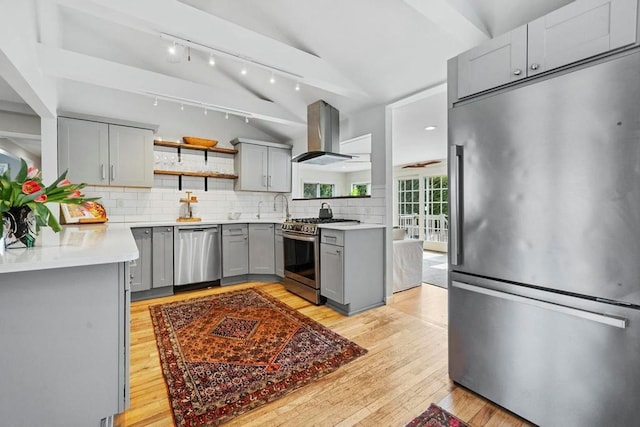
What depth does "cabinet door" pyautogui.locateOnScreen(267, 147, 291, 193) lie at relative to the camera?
479cm

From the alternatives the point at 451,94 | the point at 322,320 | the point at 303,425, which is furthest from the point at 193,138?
the point at 303,425

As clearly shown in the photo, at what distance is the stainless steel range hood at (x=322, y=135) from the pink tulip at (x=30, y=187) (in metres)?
2.66

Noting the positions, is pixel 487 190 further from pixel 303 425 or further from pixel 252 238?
pixel 252 238

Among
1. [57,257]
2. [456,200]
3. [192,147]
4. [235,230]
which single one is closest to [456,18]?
[456,200]

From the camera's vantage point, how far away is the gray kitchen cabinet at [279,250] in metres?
4.13

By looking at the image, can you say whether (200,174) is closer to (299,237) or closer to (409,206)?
(299,237)

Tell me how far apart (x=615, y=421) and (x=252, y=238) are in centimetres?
382

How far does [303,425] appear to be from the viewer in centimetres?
151

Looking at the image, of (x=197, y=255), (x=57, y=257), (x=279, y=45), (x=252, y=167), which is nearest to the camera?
(x=57, y=257)

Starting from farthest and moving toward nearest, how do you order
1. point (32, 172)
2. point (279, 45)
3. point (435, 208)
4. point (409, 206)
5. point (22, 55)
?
point (409, 206)
point (435, 208)
point (279, 45)
point (22, 55)
point (32, 172)

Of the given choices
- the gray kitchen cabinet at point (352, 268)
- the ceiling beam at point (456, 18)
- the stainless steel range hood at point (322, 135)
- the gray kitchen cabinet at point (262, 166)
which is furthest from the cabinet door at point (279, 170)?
the ceiling beam at point (456, 18)

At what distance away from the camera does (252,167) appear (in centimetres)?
460

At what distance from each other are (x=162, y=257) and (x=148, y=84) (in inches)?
80.2

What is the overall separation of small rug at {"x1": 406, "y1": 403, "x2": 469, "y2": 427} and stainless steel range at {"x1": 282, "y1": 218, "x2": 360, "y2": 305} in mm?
1833
